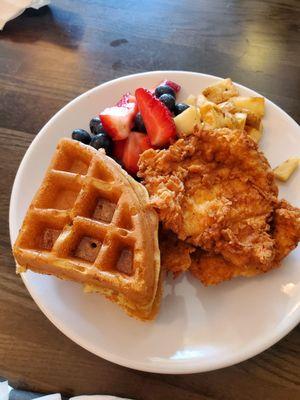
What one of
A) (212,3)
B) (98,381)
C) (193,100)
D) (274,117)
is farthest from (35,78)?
(98,381)

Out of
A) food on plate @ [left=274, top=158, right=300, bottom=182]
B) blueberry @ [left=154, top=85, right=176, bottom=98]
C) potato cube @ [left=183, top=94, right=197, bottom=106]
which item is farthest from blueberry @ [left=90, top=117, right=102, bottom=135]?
food on plate @ [left=274, top=158, right=300, bottom=182]

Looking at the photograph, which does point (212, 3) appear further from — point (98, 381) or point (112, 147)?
point (98, 381)

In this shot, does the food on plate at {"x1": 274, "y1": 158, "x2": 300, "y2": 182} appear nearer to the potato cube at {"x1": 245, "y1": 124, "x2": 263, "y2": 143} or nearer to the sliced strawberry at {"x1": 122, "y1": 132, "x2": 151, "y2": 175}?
the potato cube at {"x1": 245, "y1": 124, "x2": 263, "y2": 143}

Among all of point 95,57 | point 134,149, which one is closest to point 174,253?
point 134,149

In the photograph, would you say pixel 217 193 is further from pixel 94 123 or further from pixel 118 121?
pixel 94 123

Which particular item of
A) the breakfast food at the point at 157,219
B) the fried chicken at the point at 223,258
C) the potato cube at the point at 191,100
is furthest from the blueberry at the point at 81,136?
the fried chicken at the point at 223,258

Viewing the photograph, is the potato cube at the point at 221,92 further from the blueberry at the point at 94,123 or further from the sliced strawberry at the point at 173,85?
the blueberry at the point at 94,123
